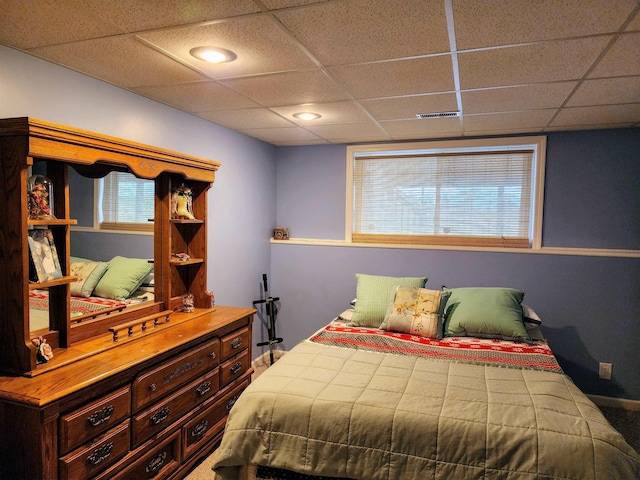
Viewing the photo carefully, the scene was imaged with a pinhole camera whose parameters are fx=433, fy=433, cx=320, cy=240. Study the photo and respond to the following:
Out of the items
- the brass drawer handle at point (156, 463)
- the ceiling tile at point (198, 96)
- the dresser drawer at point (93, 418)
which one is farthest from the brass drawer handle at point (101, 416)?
the ceiling tile at point (198, 96)

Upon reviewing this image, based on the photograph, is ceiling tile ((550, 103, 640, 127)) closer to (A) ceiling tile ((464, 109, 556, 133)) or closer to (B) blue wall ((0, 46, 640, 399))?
(A) ceiling tile ((464, 109, 556, 133))

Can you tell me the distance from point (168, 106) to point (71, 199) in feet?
3.72

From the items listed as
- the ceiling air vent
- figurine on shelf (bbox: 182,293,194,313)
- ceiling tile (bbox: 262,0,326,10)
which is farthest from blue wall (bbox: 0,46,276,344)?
the ceiling air vent

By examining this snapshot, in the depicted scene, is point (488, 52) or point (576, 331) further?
point (576, 331)

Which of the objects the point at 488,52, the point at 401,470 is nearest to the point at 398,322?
the point at 401,470

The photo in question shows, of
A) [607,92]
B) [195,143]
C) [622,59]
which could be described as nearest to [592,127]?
[607,92]

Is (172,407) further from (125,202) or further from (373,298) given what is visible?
(373,298)

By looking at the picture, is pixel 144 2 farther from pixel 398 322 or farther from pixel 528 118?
pixel 528 118

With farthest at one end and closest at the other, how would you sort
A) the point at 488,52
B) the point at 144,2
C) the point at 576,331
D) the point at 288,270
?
the point at 288,270
the point at 576,331
the point at 488,52
the point at 144,2

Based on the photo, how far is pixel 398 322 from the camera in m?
3.04

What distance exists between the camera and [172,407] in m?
2.26

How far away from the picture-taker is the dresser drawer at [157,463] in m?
2.00

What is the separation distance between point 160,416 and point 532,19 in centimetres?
239

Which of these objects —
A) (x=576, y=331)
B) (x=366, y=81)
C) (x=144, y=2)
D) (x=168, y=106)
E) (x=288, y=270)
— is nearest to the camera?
(x=144, y=2)
